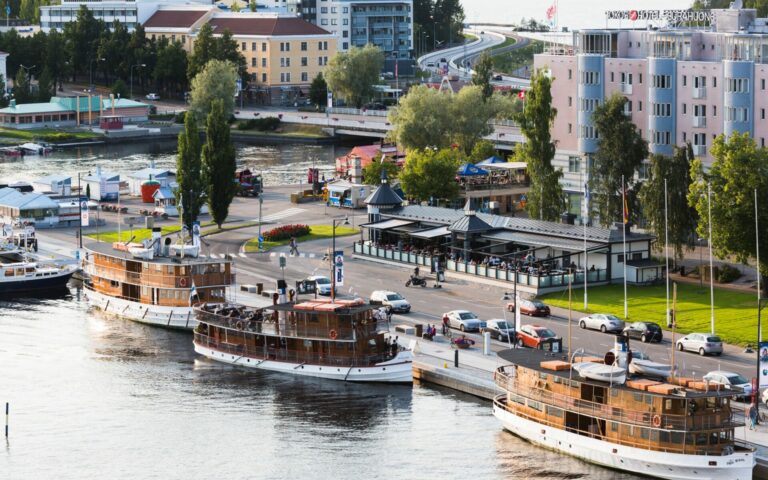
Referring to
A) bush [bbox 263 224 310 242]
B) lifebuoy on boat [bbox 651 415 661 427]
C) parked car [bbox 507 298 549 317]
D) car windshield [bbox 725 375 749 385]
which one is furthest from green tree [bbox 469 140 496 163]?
lifebuoy on boat [bbox 651 415 661 427]

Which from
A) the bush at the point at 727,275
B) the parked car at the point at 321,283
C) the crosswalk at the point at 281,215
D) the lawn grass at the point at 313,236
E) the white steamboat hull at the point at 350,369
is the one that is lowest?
the white steamboat hull at the point at 350,369

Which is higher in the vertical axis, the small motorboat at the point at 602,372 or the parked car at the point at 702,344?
the small motorboat at the point at 602,372

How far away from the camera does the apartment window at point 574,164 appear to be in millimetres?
147262

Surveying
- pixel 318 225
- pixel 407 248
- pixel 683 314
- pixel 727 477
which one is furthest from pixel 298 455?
pixel 318 225

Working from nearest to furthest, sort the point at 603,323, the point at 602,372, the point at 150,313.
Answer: the point at 602,372 → the point at 603,323 → the point at 150,313

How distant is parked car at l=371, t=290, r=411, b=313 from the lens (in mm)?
108688

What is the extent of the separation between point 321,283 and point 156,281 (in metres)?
11.6

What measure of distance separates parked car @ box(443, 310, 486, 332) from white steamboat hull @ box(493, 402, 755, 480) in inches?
730

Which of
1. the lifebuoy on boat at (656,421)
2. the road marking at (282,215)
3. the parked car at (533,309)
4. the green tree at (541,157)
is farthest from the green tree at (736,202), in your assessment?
the road marking at (282,215)

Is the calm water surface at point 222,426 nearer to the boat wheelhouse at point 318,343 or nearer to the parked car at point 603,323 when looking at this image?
the boat wheelhouse at point 318,343

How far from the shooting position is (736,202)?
353 ft

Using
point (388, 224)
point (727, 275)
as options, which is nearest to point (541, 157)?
point (388, 224)

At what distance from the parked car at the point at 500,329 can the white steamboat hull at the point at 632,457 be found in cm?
→ 1568

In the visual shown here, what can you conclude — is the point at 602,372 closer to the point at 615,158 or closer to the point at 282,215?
→ the point at 615,158
